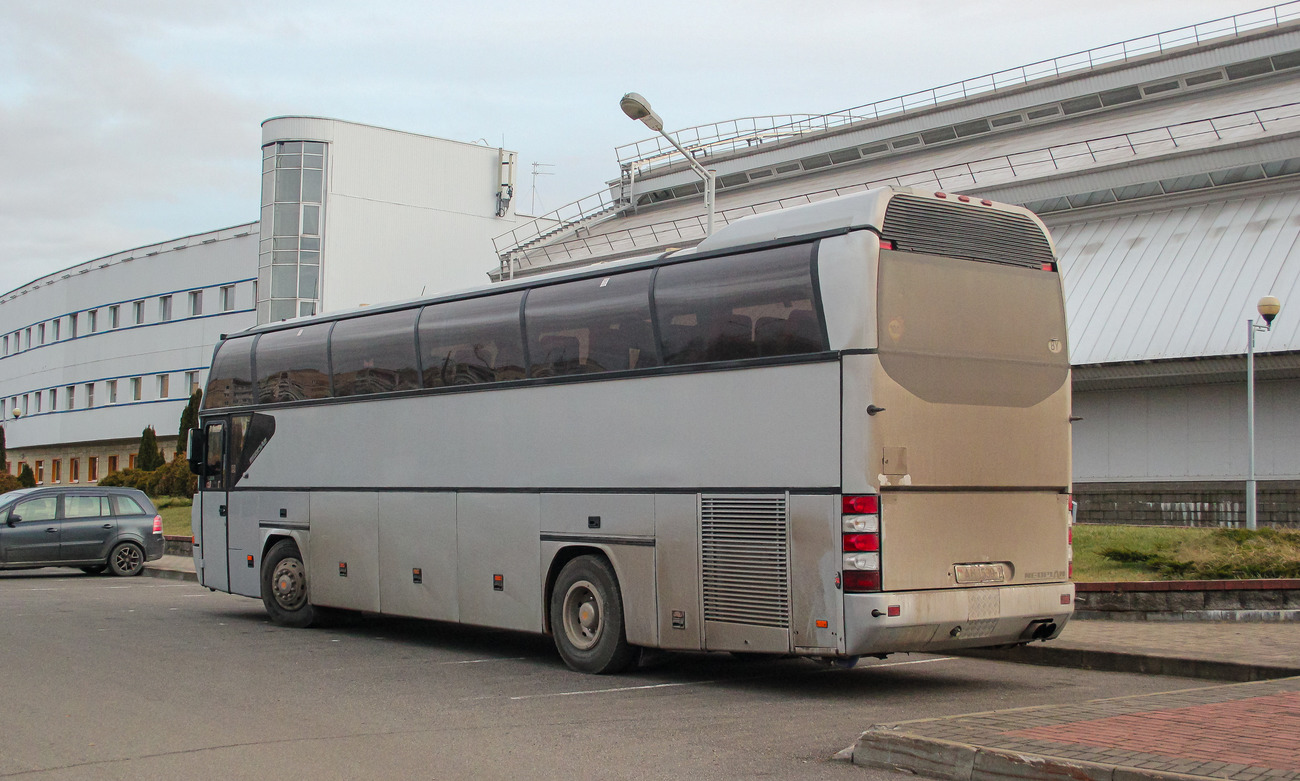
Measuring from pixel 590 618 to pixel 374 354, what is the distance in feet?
14.8

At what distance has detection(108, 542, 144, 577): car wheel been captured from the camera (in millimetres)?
24938

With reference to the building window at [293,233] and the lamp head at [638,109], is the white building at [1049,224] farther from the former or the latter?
the lamp head at [638,109]

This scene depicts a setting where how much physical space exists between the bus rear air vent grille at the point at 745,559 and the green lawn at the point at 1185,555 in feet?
21.4

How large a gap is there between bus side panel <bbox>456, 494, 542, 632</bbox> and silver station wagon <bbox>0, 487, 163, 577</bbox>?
1431cm

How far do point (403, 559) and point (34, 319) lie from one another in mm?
75291

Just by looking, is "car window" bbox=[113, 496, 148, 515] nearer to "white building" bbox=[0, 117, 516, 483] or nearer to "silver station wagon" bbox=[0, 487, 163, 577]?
"silver station wagon" bbox=[0, 487, 163, 577]

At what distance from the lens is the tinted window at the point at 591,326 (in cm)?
1121

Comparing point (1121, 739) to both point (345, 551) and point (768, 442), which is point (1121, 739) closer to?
point (768, 442)

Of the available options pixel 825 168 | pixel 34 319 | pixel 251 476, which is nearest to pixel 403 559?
pixel 251 476

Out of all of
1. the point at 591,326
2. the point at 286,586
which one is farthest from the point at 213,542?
the point at 591,326

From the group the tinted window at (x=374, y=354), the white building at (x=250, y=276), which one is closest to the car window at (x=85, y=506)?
the tinted window at (x=374, y=354)

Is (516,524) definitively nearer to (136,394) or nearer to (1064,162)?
(1064,162)

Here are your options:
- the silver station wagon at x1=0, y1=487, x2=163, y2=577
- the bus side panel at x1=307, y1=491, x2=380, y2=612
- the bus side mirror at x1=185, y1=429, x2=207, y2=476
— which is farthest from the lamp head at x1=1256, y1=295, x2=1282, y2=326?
the silver station wagon at x1=0, y1=487, x2=163, y2=577

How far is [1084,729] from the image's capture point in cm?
724
